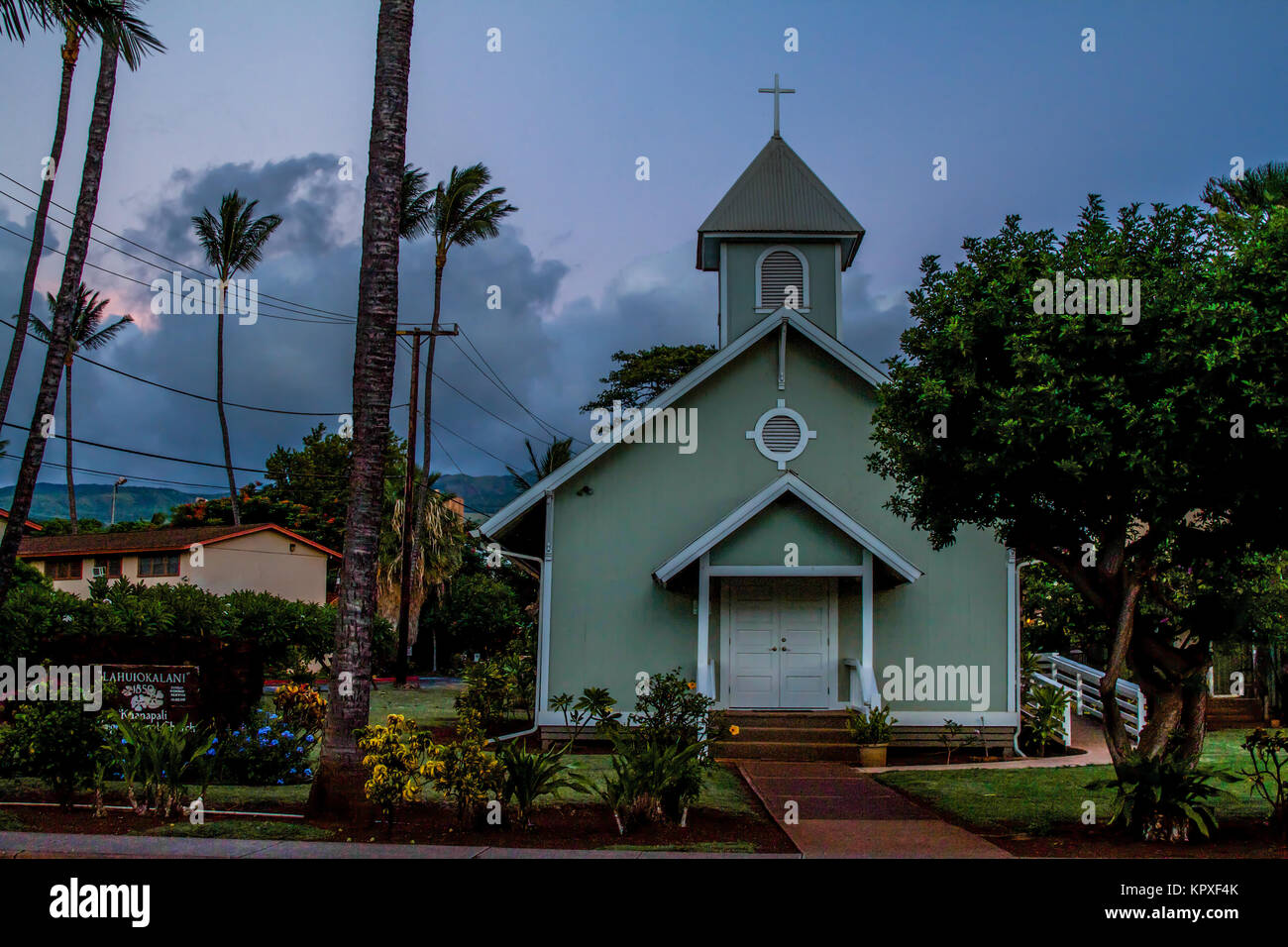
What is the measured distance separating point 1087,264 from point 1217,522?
9.38ft

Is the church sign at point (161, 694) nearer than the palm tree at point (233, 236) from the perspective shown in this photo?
Yes

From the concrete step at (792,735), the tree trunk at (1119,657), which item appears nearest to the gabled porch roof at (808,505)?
the concrete step at (792,735)

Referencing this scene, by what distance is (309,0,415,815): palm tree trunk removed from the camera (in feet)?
31.5

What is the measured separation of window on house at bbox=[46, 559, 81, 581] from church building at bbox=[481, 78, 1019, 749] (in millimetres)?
32289

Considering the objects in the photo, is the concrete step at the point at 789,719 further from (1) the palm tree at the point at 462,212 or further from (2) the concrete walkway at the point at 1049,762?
(1) the palm tree at the point at 462,212

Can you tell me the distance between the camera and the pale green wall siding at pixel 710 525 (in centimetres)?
1725

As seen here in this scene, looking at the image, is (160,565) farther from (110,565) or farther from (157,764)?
(157,764)

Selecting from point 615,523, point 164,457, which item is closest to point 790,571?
point 615,523

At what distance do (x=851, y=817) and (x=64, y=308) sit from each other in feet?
39.2

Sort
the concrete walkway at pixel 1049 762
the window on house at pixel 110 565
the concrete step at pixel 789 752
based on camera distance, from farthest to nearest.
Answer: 1. the window on house at pixel 110 565
2. the concrete step at pixel 789 752
3. the concrete walkway at pixel 1049 762

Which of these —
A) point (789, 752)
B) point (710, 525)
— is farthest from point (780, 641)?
point (710, 525)

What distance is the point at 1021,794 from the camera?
12.4 metres

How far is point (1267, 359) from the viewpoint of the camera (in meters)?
8.52

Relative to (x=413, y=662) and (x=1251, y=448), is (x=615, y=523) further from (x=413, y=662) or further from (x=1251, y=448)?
(x=413, y=662)
